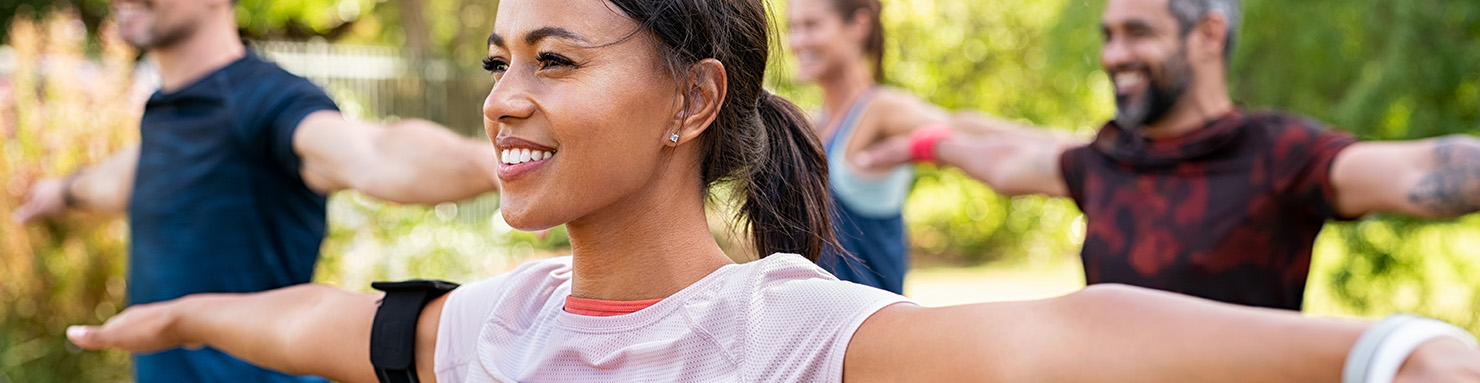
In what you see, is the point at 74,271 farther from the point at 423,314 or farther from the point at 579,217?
the point at 579,217

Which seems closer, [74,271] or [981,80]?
[74,271]

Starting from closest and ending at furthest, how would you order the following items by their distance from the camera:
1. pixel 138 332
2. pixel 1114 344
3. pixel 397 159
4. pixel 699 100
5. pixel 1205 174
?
1. pixel 1114 344
2. pixel 699 100
3. pixel 138 332
4. pixel 397 159
5. pixel 1205 174

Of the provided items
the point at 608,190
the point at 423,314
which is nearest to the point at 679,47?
the point at 608,190

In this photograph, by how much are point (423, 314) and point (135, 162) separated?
2.40 metres

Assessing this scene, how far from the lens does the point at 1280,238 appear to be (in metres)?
3.26

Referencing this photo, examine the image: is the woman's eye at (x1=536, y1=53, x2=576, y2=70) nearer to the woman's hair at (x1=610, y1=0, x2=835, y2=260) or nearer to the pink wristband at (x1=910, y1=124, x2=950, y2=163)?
the woman's hair at (x1=610, y1=0, x2=835, y2=260)

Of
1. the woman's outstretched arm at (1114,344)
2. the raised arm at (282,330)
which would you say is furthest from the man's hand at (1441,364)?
the raised arm at (282,330)

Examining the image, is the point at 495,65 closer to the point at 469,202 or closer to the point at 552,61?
the point at 552,61

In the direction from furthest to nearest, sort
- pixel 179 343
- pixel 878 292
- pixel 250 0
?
pixel 250 0, pixel 179 343, pixel 878 292

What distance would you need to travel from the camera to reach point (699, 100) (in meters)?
1.70

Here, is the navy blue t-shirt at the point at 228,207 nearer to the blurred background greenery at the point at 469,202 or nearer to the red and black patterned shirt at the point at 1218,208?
the blurred background greenery at the point at 469,202

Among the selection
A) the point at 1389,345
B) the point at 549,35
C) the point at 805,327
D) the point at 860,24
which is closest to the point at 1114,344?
the point at 1389,345

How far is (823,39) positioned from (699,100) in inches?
127

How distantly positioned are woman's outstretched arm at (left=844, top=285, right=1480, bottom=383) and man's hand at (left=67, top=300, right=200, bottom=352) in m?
1.34
